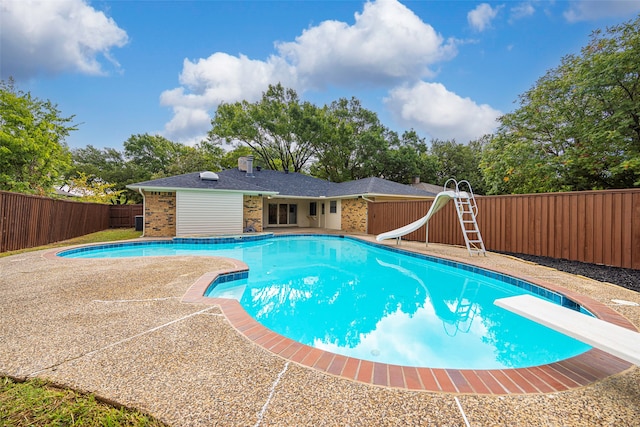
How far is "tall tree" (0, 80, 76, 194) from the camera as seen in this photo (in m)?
13.0

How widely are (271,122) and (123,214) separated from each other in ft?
43.7

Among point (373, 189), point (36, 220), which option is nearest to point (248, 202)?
point (373, 189)

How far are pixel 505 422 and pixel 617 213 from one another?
25.2 ft

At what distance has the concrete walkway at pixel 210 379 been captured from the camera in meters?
1.77

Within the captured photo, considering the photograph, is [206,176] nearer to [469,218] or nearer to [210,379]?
[469,218]

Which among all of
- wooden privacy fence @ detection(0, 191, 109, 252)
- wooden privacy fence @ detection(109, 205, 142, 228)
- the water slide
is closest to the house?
wooden privacy fence @ detection(0, 191, 109, 252)

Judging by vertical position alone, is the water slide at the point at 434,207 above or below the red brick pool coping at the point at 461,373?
above

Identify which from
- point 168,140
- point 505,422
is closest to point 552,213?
point 505,422

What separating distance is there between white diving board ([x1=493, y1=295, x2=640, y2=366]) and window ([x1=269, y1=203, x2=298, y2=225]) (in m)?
17.0

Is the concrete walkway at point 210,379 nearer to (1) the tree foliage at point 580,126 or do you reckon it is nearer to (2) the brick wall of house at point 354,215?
(1) the tree foliage at point 580,126

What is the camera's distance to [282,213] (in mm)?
19422

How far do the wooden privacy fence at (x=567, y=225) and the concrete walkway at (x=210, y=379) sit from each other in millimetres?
3731

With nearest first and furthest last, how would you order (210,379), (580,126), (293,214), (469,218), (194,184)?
1. (210,379)
2. (469,218)
3. (580,126)
4. (194,184)
5. (293,214)

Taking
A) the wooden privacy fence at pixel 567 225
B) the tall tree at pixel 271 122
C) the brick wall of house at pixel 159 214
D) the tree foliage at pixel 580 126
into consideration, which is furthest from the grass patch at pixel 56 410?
the tall tree at pixel 271 122
